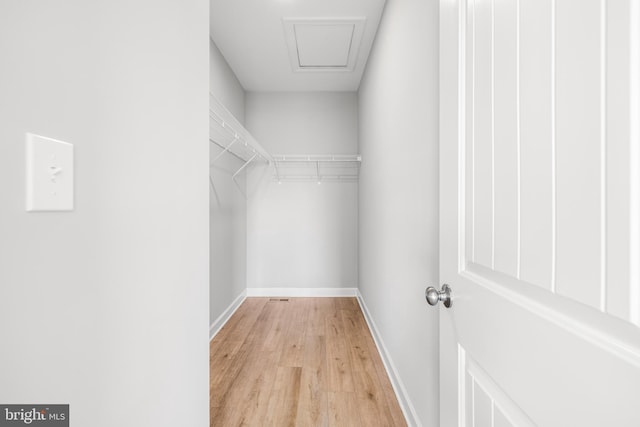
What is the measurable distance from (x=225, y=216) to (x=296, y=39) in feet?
5.60

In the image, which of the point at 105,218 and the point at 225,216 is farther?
the point at 225,216

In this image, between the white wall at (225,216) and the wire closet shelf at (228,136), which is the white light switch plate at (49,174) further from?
the white wall at (225,216)

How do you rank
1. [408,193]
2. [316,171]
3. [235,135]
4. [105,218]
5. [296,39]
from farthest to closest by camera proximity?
[316,171] → [296,39] → [235,135] → [408,193] → [105,218]

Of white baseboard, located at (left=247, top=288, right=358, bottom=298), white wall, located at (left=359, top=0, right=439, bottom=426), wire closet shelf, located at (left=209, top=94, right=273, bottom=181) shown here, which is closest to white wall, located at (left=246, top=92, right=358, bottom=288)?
white baseboard, located at (left=247, top=288, right=358, bottom=298)

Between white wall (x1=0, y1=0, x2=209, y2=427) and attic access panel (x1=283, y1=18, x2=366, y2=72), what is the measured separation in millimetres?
1752

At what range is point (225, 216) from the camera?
123 inches

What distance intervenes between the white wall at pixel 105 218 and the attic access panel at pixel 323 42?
175cm

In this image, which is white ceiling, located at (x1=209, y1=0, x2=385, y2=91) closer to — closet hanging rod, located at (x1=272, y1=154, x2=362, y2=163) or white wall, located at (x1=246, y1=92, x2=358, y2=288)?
white wall, located at (x1=246, y1=92, x2=358, y2=288)

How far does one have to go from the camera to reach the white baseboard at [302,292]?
3.92 meters

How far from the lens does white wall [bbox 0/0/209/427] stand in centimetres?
46

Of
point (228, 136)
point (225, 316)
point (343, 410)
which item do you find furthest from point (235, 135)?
point (343, 410)

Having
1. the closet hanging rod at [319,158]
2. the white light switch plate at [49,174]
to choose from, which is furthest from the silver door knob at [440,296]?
the closet hanging rod at [319,158]

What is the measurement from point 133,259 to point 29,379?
0.27 meters

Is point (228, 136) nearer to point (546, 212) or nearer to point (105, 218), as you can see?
point (105, 218)
